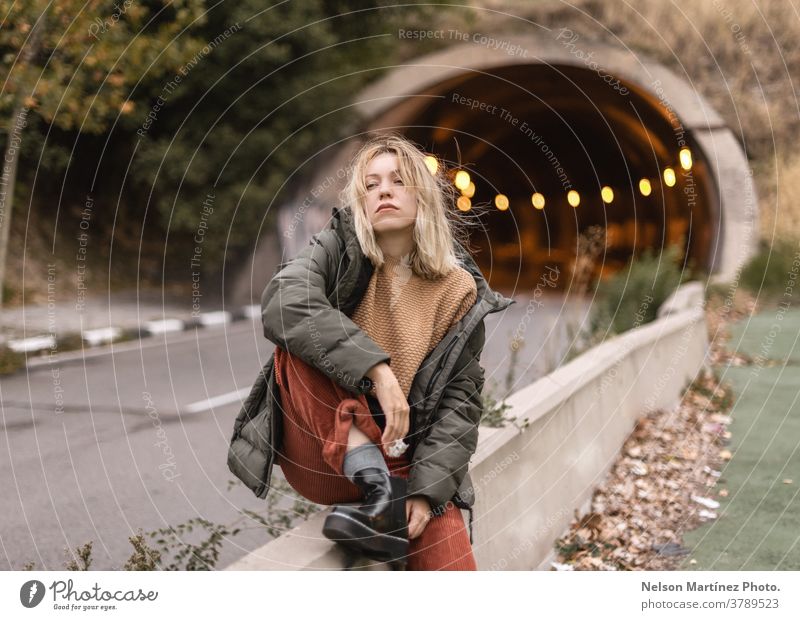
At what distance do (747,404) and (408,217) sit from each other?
452cm

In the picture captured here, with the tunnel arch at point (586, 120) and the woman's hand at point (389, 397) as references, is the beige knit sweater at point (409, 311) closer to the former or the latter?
the woman's hand at point (389, 397)

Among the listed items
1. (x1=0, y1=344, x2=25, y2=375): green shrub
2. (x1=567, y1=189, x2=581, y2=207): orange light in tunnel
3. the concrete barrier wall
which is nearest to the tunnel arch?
(x1=567, y1=189, x2=581, y2=207): orange light in tunnel

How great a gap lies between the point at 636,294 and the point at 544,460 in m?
6.19

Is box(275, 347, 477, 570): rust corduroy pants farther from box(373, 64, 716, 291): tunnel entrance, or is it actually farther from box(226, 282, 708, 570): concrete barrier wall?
box(373, 64, 716, 291): tunnel entrance

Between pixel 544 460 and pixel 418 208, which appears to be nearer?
pixel 418 208

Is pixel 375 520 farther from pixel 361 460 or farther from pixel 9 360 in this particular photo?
pixel 9 360

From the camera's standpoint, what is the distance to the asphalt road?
3.59 m

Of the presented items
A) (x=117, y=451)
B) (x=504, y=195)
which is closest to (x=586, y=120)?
(x=504, y=195)

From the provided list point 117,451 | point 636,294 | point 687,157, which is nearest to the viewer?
point 117,451

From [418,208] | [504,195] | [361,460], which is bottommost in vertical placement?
[361,460]

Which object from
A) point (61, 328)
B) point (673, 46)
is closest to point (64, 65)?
point (61, 328)

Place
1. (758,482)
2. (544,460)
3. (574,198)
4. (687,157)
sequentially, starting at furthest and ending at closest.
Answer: (574,198)
(687,157)
(758,482)
(544,460)

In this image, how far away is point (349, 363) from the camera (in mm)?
2102
